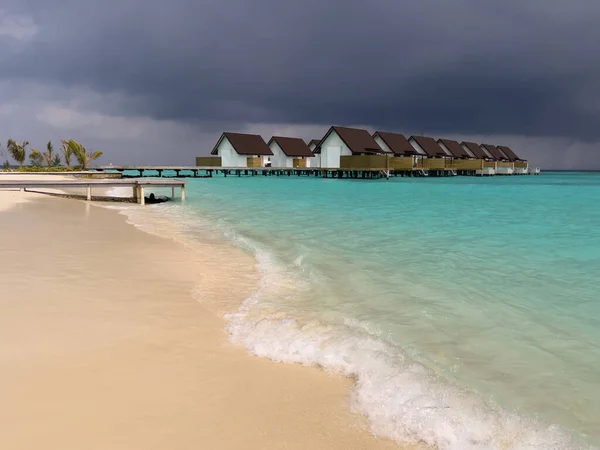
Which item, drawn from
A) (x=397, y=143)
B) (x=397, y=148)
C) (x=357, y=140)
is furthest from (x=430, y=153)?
(x=357, y=140)

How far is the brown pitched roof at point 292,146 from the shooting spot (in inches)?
2406

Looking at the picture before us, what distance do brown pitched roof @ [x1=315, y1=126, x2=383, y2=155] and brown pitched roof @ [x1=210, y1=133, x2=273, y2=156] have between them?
27.9 ft

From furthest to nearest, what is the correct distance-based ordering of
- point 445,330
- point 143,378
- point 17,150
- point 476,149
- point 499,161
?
point 499,161, point 476,149, point 17,150, point 445,330, point 143,378

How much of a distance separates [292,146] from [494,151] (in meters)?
49.7

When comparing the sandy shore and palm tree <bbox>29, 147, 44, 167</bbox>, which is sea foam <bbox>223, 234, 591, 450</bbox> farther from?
palm tree <bbox>29, 147, 44, 167</bbox>

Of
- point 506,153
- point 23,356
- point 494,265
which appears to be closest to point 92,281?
point 23,356

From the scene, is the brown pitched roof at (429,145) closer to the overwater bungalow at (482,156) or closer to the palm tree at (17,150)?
the overwater bungalow at (482,156)

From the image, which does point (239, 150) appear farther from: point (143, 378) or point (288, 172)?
point (143, 378)

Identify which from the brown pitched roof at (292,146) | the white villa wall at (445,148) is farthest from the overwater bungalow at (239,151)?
the white villa wall at (445,148)

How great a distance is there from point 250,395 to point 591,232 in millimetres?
14885

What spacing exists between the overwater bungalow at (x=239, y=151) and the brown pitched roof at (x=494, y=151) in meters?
50.6

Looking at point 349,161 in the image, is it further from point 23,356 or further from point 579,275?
point 23,356

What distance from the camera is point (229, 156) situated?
58312 mm

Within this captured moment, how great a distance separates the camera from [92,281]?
616 centimetres
